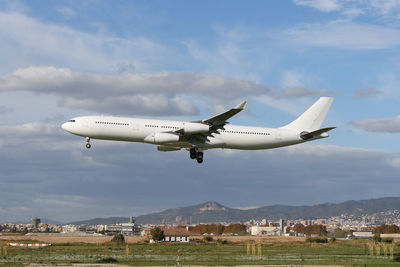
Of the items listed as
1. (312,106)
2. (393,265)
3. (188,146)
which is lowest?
(393,265)

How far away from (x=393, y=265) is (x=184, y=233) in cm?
8557

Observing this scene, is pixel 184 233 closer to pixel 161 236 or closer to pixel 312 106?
pixel 161 236

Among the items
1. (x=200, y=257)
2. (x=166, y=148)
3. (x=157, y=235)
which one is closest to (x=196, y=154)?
(x=166, y=148)

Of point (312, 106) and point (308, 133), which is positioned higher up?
point (312, 106)

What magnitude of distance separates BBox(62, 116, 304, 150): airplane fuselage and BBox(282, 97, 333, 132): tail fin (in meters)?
2.47

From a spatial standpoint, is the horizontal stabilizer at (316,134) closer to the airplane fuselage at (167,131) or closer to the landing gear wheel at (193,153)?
the airplane fuselage at (167,131)

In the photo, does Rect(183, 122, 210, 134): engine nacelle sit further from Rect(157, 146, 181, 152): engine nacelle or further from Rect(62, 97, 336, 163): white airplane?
Rect(157, 146, 181, 152): engine nacelle

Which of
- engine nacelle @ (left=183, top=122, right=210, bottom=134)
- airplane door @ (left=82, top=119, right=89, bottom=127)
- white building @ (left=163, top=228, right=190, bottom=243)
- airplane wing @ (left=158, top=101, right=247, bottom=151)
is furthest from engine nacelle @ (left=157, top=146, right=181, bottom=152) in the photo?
white building @ (left=163, top=228, right=190, bottom=243)

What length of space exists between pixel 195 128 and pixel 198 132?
0.75 meters

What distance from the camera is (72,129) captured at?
200ft

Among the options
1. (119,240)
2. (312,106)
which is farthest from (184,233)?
(312,106)

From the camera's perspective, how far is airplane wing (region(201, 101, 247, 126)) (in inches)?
2315

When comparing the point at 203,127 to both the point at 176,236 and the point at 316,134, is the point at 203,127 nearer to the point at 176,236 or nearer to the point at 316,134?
the point at 316,134

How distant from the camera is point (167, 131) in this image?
202 ft
